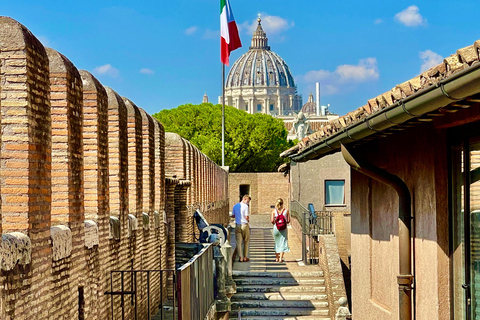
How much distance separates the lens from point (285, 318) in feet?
50.5

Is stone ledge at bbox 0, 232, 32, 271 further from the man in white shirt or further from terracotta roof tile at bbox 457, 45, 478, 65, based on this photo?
the man in white shirt

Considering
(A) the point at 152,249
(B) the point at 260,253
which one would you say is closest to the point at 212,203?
(B) the point at 260,253

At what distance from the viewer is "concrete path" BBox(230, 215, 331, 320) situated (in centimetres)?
1583

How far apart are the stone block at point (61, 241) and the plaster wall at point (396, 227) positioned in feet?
8.30

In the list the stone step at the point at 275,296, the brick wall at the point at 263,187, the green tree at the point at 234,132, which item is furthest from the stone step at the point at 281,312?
the green tree at the point at 234,132

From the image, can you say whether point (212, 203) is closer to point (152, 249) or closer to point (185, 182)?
point (185, 182)

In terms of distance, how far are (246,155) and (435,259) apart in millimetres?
69198

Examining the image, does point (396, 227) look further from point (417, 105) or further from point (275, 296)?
point (275, 296)

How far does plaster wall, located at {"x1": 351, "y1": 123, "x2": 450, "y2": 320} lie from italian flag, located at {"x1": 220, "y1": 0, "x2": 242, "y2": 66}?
24094 millimetres

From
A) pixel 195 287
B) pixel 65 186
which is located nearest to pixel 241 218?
pixel 195 287

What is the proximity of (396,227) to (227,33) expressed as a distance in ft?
86.6

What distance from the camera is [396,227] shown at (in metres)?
7.83

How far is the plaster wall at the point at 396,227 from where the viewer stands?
6340 mm

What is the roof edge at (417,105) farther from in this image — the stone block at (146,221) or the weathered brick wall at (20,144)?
the stone block at (146,221)
